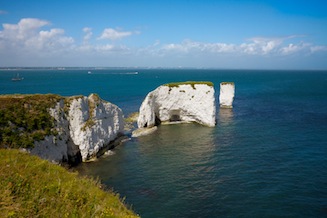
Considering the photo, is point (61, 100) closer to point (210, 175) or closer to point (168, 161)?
point (168, 161)

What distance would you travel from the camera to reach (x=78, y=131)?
36625mm

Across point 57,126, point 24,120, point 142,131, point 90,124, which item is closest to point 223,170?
point 90,124

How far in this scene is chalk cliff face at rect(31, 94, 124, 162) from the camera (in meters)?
32.2

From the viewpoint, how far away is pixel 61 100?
36.1m

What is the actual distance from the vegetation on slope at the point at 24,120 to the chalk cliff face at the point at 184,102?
2719 centimetres

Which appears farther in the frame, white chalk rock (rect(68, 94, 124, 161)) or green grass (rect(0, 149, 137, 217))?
white chalk rock (rect(68, 94, 124, 161))

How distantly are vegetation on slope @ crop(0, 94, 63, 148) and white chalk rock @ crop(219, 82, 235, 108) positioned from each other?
5591 centimetres

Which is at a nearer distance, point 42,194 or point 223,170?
point 42,194

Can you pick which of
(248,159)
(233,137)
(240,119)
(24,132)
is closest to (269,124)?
(240,119)

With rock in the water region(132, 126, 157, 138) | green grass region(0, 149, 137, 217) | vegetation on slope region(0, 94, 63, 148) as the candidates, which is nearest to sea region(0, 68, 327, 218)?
rock in the water region(132, 126, 157, 138)

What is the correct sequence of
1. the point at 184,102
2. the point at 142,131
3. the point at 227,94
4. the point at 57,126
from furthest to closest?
the point at 227,94 < the point at 184,102 < the point at 142,131 < the point at 57,126

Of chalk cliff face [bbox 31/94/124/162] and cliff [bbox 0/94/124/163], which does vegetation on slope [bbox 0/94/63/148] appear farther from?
chalk cliff face [bbox 31/94/124/162]

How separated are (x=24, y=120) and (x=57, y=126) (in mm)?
4633

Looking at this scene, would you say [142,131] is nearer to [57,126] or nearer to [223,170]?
[57,126]
